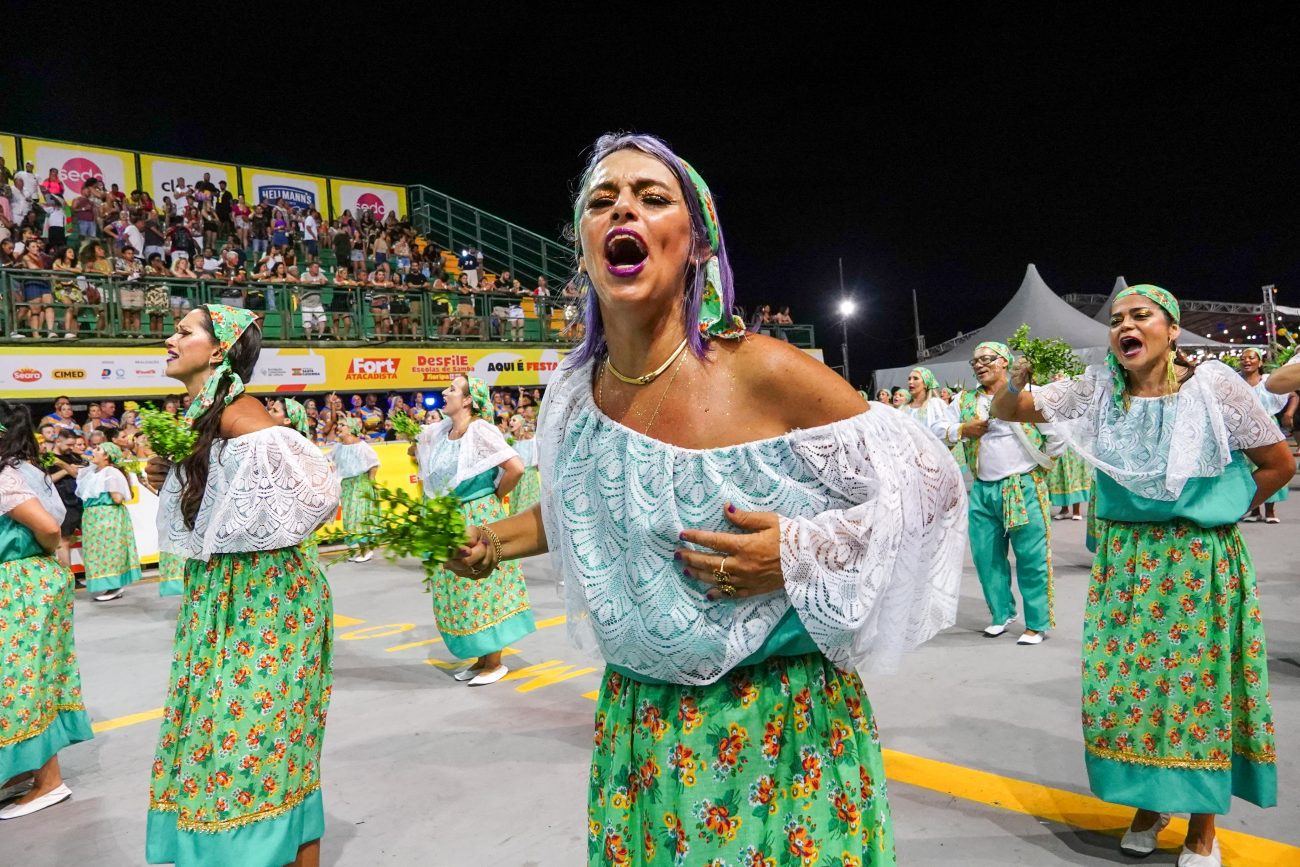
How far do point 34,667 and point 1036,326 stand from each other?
20783mm

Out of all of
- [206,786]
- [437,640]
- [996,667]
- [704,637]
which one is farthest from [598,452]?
[437,640]

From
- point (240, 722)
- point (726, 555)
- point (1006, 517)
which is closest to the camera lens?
point (726, 555)

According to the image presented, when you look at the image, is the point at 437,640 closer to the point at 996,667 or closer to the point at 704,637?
the point at 996,667

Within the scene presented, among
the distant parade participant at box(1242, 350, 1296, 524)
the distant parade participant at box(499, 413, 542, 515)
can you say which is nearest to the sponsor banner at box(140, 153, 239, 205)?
the distant parade participant at box(499, 413, 542, 515)

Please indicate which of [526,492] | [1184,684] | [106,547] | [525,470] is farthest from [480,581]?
[526,492]

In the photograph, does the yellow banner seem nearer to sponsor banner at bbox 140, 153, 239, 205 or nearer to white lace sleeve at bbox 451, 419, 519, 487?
white lace sleeve at bbox 451, 419, 519, 487

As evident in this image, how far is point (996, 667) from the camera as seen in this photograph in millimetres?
5676

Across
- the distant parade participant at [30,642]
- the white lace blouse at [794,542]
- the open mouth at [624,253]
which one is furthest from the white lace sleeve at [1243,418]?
the distant parade participant at [30,642]

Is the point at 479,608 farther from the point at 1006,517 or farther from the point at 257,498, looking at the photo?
the point at 1006,517

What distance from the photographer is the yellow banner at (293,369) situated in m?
12.6

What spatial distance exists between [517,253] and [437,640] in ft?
57.2

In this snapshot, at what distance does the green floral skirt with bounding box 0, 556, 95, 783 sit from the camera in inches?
162

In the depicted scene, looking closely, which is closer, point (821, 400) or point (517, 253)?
point (821, 400)

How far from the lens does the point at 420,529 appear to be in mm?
1908
